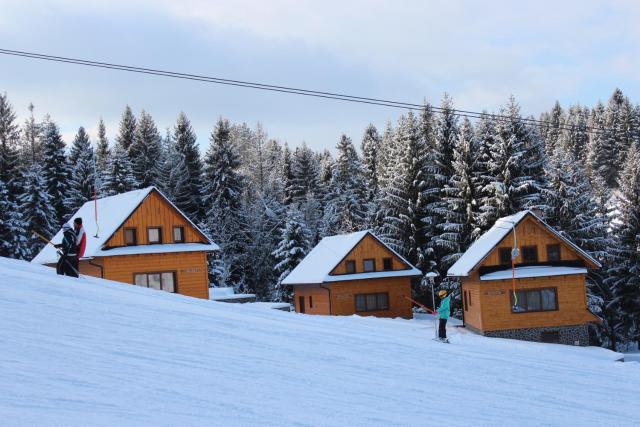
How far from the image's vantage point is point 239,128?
103188mm

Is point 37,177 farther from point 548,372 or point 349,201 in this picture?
point 548,372

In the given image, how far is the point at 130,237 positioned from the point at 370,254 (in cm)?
1538

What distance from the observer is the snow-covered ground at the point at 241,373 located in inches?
320

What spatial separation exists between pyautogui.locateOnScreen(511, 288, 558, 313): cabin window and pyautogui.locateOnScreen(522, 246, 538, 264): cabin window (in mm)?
1710

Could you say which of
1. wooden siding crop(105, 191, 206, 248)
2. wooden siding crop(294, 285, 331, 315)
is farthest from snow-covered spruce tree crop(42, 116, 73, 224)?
wooden siding crop(105, 191, 206, 248)

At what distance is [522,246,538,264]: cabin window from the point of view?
36.4 m

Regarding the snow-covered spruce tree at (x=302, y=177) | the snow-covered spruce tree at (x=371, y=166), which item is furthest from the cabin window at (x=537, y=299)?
the snow-covered spruce tree at (x=302, y=177)

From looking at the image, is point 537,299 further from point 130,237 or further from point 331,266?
point 130,237

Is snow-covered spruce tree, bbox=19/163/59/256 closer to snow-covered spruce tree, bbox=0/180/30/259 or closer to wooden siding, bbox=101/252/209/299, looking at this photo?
snow-covered spruce tree, bbox=0/180/30/259

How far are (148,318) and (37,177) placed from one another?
42.4m

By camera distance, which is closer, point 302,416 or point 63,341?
point 302,416

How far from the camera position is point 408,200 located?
50.5 metres

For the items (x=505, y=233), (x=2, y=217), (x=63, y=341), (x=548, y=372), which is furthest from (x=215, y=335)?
(x=2, y=217)

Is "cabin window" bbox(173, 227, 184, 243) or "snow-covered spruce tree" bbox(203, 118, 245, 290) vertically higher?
"snow-covered spruce tree" bbox(203, 118, 245, 290)
